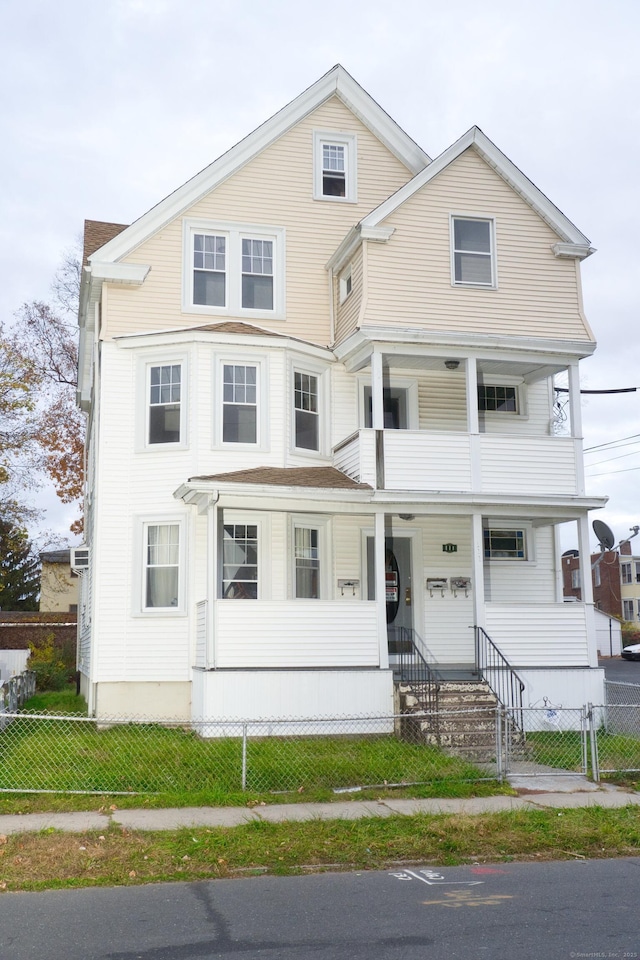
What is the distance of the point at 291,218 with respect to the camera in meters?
19.1

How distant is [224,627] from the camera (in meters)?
15.6

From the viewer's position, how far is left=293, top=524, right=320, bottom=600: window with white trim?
17.5 metres

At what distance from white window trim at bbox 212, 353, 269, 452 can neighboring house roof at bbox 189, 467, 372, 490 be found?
1.75 feet

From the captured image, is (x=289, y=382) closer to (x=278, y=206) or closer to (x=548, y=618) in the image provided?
(x=278, y=206)

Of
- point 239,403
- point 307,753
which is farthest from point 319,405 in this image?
point 307,753

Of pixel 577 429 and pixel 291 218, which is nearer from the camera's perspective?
pixel 577 429

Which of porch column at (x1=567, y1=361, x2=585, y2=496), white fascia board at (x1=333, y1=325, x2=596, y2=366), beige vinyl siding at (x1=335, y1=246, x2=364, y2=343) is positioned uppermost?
beige vinyl siding at (x1=335, y1=246, x2=364, y2=343)

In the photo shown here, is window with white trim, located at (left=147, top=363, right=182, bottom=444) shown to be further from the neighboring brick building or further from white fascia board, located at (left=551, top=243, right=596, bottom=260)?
the neighboring brick building

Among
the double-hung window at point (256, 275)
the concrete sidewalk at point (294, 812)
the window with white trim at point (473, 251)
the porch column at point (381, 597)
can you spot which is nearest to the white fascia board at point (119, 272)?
the double-hung window at point (256, 275)

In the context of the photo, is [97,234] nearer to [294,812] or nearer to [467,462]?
[467,462]

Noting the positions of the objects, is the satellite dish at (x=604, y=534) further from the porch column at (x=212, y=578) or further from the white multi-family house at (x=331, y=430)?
the porch column at (x=212, y=578)

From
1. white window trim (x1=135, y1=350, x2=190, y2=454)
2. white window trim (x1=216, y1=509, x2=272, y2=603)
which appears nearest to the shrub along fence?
white window trim (x1=216, y1=509, x2=272, y2=603)

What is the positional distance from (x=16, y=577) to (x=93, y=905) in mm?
40227

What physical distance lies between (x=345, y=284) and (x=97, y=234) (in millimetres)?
5954
